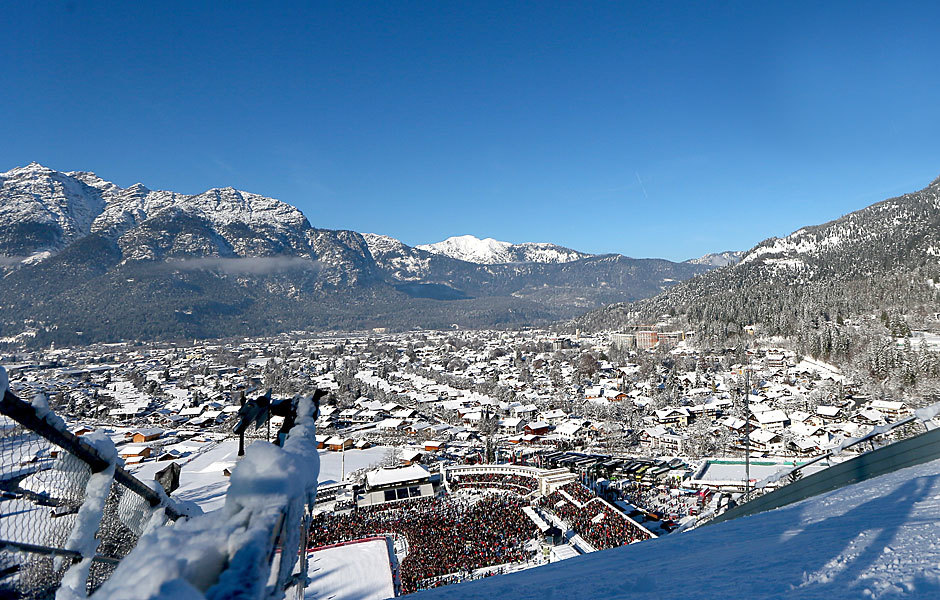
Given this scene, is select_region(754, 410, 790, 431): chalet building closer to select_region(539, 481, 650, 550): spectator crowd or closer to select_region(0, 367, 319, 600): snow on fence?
select_region(539, 481, 650, 550): spectator crowd

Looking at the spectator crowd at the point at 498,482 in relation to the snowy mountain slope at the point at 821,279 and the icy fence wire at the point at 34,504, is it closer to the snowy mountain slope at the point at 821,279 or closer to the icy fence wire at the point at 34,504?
the icy fence wire at the point at 34,504

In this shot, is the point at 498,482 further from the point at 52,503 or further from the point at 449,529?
the point at 52,503

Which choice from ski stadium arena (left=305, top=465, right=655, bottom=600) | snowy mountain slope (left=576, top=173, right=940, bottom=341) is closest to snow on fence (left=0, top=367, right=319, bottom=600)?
ski stadium arena (left=305, top=465, right=655, bottom=600)

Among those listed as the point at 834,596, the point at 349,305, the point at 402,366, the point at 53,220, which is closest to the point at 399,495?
the point at 834,596

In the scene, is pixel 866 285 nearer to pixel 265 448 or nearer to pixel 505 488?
pixel 505 488

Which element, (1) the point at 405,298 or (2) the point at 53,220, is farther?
(1) the point at 405,298
